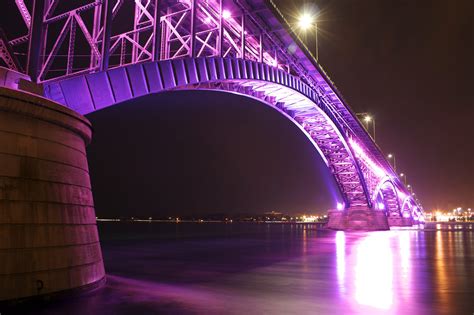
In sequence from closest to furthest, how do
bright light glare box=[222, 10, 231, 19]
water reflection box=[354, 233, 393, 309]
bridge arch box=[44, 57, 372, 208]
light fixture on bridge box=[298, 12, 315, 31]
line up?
water reflection box=[354, 233, 393, 309] → bridge arch box=[44, 57, 372, 208] → bright light glare box=[222, 10, 231, 19] → light fixture on bridge box=[298, 12, 315, 31]

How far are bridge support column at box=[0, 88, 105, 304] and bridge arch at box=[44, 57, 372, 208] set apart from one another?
379cm

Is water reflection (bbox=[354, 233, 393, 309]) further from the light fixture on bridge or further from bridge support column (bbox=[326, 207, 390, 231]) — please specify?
bridge support column (bbox=[326, 207, 390, 231])

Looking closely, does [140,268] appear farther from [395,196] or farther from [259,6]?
[395,196]

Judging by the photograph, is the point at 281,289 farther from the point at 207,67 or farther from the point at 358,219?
the point at 358,219

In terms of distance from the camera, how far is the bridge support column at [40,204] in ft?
28.5

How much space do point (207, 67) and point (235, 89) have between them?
10.3m

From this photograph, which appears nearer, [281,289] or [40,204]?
[40,204]

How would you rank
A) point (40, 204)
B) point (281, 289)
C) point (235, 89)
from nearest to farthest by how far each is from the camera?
1. point (40, 204)
2. point (281, 289)
3. point (235, 89)

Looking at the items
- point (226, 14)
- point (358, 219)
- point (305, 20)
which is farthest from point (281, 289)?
point (358, 219)

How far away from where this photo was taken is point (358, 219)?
213 feet

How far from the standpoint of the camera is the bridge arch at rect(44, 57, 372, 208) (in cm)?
1437

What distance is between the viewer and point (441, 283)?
13.4 metres

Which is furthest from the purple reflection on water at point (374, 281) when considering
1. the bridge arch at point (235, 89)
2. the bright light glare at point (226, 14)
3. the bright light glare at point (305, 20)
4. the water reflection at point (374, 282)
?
the bright light glare at point (305, 20)

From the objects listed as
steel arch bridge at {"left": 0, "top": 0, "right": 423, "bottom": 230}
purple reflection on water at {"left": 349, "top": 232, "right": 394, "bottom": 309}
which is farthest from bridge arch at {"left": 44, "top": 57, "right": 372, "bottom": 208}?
purple reflection on water at {"left": 349, "top": 232, "right": 394, "bottom": 309}
